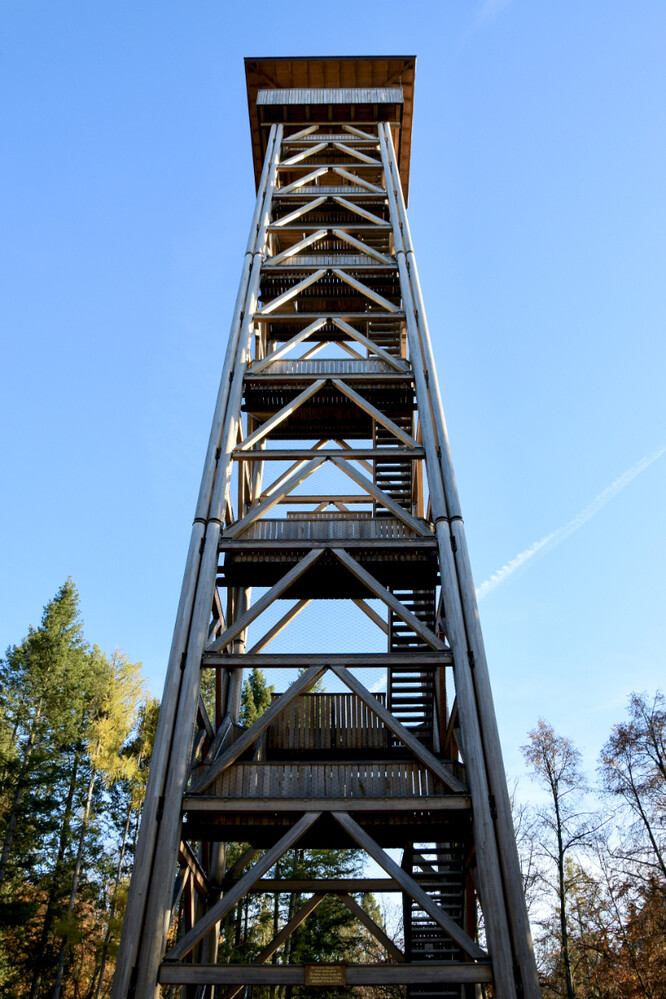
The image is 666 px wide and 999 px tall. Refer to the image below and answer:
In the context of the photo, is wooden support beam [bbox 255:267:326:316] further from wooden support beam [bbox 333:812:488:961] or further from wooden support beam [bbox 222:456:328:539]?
wooden support beam [bbox 333:812:488:961]

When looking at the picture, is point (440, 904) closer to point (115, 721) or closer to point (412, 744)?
point (412, 744)

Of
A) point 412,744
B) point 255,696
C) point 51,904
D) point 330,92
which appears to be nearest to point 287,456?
point 412,744

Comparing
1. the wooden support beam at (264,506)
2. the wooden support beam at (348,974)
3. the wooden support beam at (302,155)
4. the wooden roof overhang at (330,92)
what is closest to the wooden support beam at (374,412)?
the wooden support beam at (264,506)

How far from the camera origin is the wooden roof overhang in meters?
20.8

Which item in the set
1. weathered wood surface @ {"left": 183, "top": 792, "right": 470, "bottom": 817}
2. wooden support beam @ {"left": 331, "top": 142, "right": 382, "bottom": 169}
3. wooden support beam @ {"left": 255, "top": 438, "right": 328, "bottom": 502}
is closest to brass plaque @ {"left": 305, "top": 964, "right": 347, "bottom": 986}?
weathered wood surface @ {"left": 183, "top": 792, "right": 470, "bottom": 817}

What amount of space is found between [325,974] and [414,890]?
4.12 feet

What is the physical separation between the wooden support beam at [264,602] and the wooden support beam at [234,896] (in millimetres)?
2544

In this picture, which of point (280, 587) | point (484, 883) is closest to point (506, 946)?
point (484, 883)

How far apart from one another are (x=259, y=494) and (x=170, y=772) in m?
7.90

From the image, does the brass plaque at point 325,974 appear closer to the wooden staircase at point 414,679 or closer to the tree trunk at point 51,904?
the wooden staircase at point 414,679

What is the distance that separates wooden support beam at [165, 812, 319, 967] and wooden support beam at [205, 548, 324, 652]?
100 inches

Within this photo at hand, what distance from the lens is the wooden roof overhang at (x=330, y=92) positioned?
20750 millimetres

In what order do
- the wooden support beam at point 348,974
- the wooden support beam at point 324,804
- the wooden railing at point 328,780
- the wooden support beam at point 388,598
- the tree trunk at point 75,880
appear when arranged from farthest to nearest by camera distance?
1. the tree trunk at point 75,880
2. the wooden support beam at point 388,598
3. the wooden railing at point 328,780
4. the wooden support beam at point 324,804
5. the wooden support beam at point 348,974

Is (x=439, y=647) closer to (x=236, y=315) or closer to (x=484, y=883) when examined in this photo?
(x=484, y=883)
